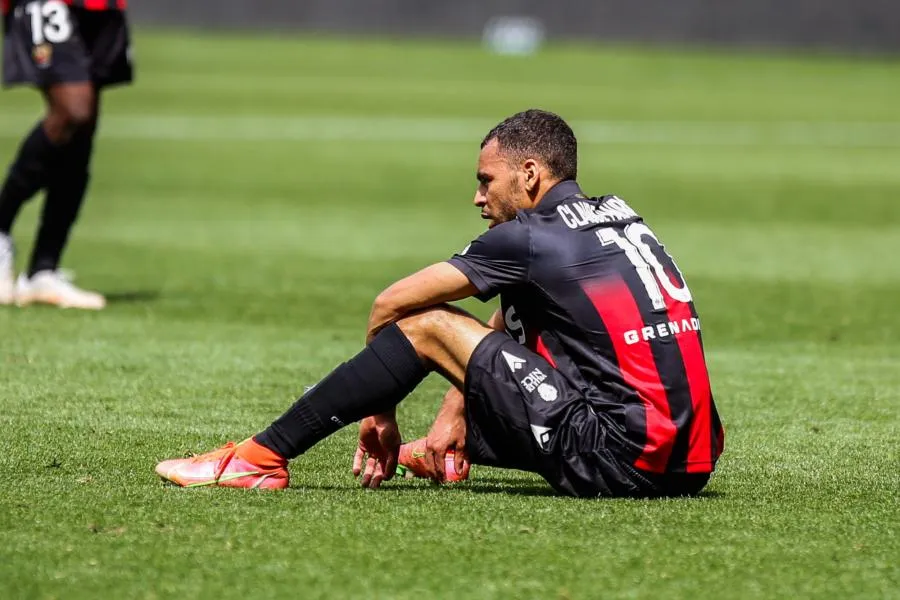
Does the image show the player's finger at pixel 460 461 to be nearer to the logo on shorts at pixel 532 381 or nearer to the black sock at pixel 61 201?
the logo on shorts at pixel 532 381

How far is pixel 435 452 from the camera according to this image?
5.04m

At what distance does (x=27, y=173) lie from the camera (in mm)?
9055

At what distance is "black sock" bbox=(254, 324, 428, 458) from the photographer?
15.8 feet

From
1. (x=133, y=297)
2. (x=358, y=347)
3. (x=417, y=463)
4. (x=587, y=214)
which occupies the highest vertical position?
(x=587, y=214)

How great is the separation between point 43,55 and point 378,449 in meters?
4.61

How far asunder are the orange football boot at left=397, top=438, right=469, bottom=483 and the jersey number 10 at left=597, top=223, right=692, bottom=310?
859 millimetres

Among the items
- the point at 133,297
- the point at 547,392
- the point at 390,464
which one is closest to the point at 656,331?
the point at 547,392

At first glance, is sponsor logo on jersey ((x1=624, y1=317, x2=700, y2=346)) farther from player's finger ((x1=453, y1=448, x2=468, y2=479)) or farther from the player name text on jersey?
player's finger ((x1=453, y1=448, x2=468, y2=479))

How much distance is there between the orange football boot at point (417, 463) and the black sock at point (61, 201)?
14.2ft

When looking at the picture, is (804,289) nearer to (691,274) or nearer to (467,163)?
(691,274)

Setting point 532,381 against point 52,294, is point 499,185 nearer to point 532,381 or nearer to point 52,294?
point 532,381

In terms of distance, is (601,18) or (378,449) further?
(601,18)

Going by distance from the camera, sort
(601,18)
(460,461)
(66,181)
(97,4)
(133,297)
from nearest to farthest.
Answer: (460,461) → (97,4) → (66,181) → (133,297) → (601,18)

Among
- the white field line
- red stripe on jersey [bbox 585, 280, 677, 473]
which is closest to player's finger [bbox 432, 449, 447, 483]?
red stripe on jersey [bbox 585, 280, 677, 473]
